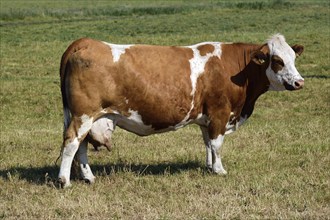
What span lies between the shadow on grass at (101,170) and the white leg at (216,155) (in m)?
0.47

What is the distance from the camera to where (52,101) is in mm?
16375

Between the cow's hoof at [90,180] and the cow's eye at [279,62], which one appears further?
the cow's eye at [279,62]

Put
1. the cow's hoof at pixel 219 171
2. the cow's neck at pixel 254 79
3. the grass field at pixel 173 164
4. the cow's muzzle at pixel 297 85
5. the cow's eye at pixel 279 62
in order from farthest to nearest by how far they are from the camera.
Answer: the cow's neck at pixel 254 79
the cow's hoof at pixel 219 171
the cow's eye at pixel 279 62
the cow's muzzle at pixel 297 85
the grass field at pixel 173 164

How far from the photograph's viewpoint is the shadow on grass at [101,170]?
9.14m

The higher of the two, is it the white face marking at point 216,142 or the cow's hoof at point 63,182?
the white face marking at point 216,142

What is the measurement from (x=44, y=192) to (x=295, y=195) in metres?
2.97

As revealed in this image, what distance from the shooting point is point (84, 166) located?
8.98 meters

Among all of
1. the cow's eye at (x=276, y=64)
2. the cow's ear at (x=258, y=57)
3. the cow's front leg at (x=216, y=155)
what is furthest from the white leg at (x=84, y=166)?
the cow's eye at (x=276, y=64)

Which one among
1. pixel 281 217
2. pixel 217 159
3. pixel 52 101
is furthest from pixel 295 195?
pixel 52 101

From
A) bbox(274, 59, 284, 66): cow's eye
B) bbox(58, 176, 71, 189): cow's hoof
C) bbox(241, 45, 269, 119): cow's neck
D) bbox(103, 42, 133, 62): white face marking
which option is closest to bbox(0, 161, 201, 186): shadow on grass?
bbox(58, 176, 71, 189): cow's hoof

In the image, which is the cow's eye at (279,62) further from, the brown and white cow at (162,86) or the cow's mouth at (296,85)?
the cow's mouth at (296,85)

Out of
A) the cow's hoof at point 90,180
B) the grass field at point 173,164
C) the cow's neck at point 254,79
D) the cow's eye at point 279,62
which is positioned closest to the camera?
the grass field at point 173,164

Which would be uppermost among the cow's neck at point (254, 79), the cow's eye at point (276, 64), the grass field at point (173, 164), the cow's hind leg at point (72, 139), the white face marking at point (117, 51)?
the white face marking at point (117, 51)

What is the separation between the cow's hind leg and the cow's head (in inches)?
95.9
